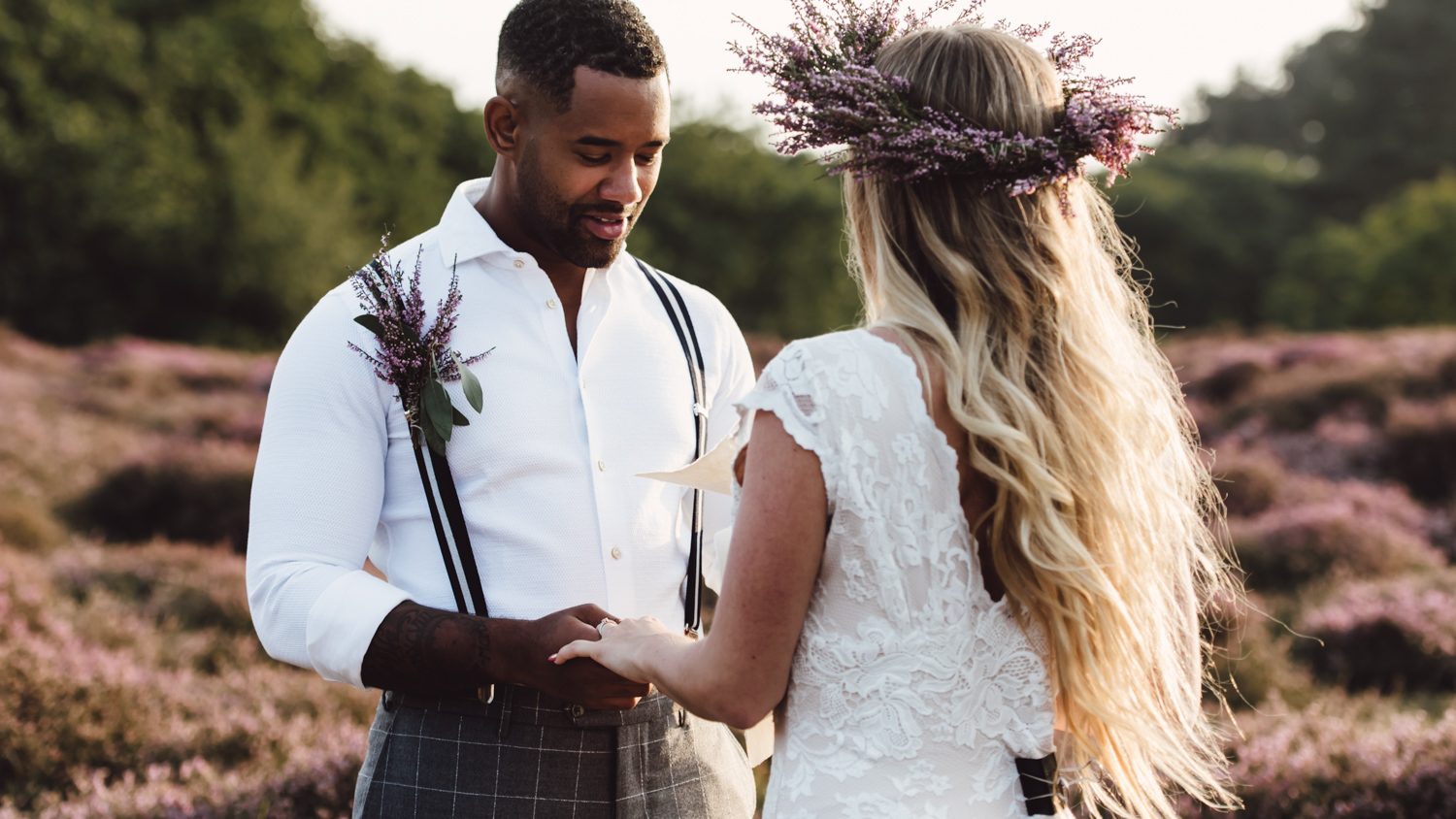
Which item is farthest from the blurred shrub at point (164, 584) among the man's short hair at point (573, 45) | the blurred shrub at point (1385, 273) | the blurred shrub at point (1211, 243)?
the blurred shrub at point (1211, 243)

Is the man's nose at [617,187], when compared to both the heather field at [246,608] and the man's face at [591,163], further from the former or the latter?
the heather field at [246,608]

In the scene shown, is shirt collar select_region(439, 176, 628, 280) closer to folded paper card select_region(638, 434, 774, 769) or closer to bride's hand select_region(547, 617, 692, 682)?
folded paper card select_region(638, 434, 774, 769)

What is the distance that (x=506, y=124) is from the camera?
235 centimetres

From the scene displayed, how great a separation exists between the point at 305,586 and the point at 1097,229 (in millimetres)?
1551

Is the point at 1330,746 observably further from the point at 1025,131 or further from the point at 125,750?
the point at 125,750

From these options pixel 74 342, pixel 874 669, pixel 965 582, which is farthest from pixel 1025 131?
pixel 74 342

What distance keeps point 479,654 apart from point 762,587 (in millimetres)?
611

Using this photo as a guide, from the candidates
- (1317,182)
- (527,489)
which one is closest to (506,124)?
(527,489)

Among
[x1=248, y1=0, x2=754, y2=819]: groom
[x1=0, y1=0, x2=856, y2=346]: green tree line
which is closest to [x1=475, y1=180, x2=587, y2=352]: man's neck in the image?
[x1=248, y1=0, x2=754, y2=819]: groom

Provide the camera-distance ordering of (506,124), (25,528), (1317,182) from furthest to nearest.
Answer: (1317,182)
(25,528)
(506,124)

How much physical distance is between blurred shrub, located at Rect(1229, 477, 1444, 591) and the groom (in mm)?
6985

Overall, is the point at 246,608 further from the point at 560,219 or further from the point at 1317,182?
the point at 1317,182

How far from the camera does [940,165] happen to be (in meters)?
1.69

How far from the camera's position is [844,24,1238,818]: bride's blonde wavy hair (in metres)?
1.64
